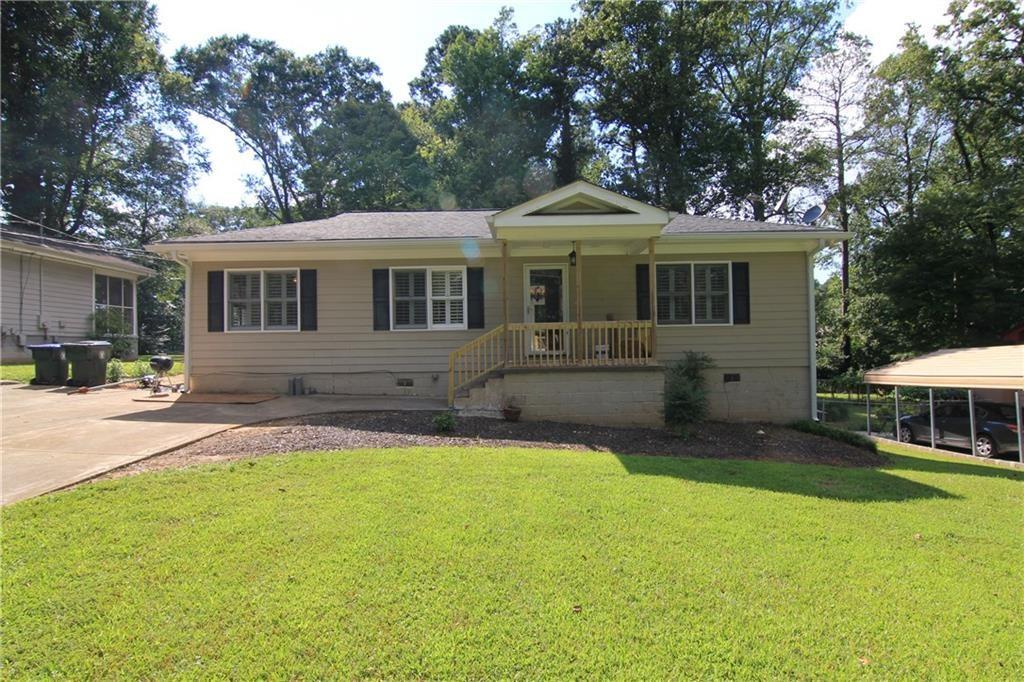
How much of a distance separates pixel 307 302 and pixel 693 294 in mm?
8157

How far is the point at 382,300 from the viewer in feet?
34.9

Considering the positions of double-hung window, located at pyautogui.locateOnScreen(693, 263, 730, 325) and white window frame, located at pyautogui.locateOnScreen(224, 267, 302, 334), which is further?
double-hung window, located at pyautogui.locateOnScreen(693, 263, 730, 325)

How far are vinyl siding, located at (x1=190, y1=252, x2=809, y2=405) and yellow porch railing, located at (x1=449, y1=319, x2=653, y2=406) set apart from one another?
2.25ft

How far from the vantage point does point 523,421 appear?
878 centimetres

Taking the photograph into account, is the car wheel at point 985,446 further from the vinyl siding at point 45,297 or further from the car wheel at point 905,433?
the vinyl siding at point 45,297

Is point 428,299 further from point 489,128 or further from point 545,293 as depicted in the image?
point 489,128

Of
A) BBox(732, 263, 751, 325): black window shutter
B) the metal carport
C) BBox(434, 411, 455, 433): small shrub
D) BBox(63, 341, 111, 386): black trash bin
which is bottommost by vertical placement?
BBox(434, 411, 455, 433): small shrub

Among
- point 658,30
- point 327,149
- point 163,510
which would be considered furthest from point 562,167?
point 163,510

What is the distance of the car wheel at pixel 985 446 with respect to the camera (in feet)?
34.4

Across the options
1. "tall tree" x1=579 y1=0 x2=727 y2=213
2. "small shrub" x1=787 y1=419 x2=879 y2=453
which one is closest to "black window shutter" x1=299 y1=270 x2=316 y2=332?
"small shrub" x1=787 y1=419 x2=879 y2=453

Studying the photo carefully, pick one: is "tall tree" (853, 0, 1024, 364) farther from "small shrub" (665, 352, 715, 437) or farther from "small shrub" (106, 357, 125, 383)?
"small shrub" (106, 357, 125, 383)

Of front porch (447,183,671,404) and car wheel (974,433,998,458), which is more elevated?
front porch (447,183,671,404)

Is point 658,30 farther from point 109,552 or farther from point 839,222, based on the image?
point 109,552

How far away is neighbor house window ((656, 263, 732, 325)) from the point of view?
35.3 ft
